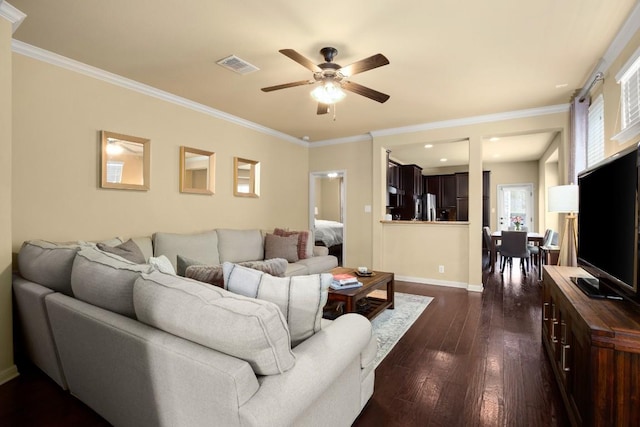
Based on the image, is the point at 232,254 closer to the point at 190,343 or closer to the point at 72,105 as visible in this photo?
the point at 72,105

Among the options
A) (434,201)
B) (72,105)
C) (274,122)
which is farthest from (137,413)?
(434,201)

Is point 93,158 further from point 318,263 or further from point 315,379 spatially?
point 315,379

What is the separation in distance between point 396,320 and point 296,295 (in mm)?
2319

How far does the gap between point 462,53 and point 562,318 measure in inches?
88.4

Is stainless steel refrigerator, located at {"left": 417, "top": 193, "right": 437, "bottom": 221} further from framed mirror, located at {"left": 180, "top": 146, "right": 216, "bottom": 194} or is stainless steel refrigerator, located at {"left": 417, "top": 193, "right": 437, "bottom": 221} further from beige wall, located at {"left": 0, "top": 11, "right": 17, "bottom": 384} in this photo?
beige wall, located at {"left": 0, "top": 11, "right": 17, "bottom": 384}

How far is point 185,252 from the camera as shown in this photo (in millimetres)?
3561

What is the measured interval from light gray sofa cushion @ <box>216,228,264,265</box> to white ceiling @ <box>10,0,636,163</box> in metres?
1.79

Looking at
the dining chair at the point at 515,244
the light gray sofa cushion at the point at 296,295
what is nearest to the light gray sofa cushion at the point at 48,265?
the light gray sofa cushion at the point at 296,295

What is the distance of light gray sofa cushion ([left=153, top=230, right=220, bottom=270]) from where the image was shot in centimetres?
342

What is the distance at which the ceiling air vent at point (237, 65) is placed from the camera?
9.46ft

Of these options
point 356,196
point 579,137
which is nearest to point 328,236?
point 356,196

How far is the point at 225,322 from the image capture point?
1080 mm

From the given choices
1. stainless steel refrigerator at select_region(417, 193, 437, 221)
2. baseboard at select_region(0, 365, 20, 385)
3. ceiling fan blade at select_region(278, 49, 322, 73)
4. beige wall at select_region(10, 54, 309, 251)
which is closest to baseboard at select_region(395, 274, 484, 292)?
beige wall at select_region(10, 54, 309, 251)

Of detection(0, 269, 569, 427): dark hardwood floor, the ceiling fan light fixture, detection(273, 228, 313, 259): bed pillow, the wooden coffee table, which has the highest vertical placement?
the ceiling fan light fixture
